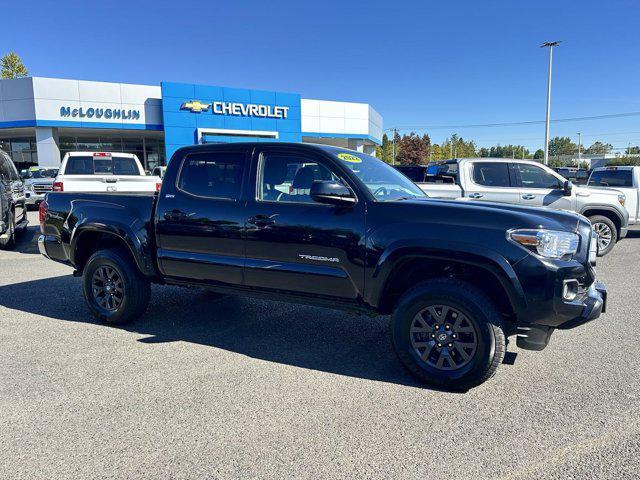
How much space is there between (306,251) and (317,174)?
72 cm

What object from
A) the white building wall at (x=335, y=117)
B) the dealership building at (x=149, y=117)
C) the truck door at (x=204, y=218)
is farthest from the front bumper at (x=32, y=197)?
the white building wall at (x=335, y=117)

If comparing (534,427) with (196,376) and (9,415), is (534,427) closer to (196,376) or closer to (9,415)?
(196,376)

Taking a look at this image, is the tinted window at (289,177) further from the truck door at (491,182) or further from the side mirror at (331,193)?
the truck door at (491,182)

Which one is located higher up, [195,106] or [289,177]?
[195,106]

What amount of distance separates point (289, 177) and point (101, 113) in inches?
1102

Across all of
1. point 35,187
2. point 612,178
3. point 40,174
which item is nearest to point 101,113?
point 40,174

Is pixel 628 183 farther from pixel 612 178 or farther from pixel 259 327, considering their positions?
pixel 259 327

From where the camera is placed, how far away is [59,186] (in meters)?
10.1

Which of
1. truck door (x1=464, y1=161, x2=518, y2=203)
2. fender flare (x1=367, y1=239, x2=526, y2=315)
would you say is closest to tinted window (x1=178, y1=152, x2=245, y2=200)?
fender flare (x1=367, y1=239, x2=526, y2=315)

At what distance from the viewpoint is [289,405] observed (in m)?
3.38

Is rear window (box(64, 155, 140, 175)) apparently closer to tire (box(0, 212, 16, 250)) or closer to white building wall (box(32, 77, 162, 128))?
tire (box(0, 212, 16, 250))

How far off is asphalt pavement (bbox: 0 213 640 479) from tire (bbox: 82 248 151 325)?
19cm

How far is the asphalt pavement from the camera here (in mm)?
2699

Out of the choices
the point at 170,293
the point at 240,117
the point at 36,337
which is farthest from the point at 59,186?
the point at 240,117
